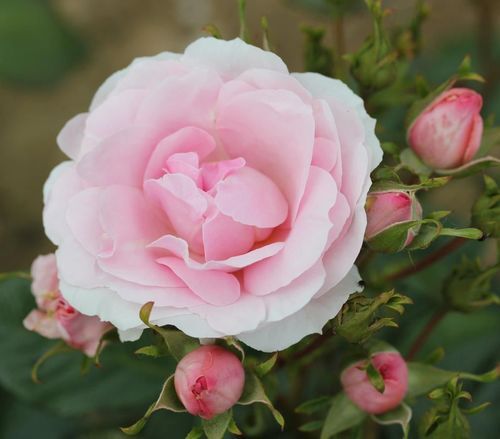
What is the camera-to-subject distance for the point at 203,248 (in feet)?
1.79

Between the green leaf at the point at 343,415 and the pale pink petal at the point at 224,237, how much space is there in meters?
0.16

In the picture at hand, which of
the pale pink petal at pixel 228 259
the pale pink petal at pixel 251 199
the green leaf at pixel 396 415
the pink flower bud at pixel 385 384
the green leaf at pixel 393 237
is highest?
the pale pink petal at pixel 251 199

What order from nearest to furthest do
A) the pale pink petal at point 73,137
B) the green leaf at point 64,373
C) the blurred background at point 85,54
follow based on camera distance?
the pale pink petal at point 73,137 → the green leaf at point 64,373 → the blurred background at point 85,54

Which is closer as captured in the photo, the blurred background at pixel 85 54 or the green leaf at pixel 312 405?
the green leaf at pixel 312 405

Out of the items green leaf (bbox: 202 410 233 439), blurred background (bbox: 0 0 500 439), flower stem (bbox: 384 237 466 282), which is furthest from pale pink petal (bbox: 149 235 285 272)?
blurred background (bbox: 0 0 500 439)

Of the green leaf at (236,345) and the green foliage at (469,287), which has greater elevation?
the green leaf at (236,345)

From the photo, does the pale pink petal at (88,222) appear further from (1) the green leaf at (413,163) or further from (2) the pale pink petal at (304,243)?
(1) the green leaf at (413,163)

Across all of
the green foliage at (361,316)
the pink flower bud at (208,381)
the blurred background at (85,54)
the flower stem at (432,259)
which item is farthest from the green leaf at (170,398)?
the blurred background at (85,54)

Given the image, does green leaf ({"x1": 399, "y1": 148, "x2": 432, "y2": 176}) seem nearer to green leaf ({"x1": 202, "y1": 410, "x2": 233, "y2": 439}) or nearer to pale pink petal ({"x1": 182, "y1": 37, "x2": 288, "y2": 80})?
pale pink petal ({"x1": 182, "y1": 37, "x2": 288, "y2": 80})

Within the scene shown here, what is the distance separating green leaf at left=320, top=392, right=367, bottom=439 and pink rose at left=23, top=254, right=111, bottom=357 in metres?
0.19

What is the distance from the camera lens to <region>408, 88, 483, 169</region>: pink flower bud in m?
0.59

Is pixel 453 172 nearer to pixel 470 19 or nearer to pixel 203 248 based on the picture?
pixel 203 248

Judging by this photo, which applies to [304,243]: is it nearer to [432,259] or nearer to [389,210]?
[389,210]

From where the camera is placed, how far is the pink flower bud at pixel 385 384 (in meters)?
0.59
